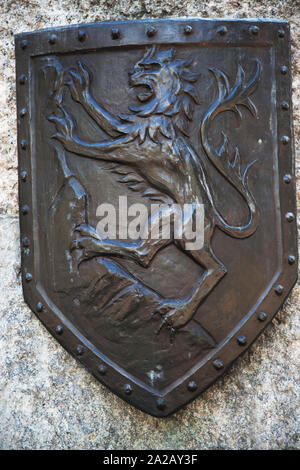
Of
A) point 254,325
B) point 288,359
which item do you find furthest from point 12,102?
point 288,359

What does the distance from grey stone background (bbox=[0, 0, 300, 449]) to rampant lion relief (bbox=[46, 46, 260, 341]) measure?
0.56 feet

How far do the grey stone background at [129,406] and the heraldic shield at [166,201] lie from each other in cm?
6

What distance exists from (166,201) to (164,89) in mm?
249

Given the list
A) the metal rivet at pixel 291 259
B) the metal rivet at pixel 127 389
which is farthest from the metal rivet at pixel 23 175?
the metal rivet at pixel 291 259

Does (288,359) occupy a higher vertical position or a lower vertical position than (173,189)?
lower

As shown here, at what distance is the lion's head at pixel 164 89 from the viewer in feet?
3.65

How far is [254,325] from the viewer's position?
3.62ft

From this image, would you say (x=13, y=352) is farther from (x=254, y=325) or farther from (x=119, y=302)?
(x=254, y=325)

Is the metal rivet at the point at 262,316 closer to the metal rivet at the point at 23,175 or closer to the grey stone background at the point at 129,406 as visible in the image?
the grey stone background at the point at 129,406

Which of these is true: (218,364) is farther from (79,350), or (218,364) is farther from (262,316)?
(79,350)

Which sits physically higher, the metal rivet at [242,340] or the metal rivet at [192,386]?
the metal rivet at [242,340]

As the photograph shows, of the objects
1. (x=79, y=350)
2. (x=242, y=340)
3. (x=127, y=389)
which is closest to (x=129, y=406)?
(x=127, y=389)

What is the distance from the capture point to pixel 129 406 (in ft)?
3.78
